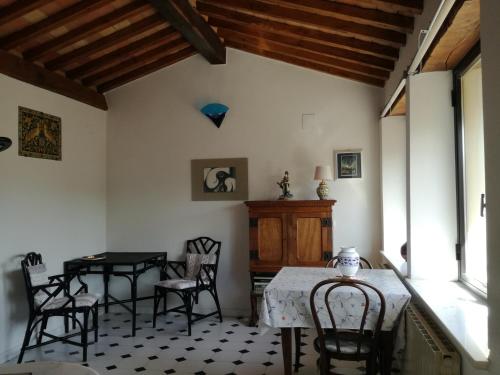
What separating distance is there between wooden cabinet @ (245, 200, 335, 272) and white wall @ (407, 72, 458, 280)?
160cm

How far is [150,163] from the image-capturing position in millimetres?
5621

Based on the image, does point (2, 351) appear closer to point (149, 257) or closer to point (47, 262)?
point (47, 262)

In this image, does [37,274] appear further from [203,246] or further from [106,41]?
[106,41]

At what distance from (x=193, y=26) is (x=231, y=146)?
1657 mm

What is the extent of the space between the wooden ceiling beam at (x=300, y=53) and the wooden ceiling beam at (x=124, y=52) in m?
0.64

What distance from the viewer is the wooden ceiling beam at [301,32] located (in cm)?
402

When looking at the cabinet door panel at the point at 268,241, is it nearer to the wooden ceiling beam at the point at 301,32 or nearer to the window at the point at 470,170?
the wooden ceiling beam at the point at 301,32

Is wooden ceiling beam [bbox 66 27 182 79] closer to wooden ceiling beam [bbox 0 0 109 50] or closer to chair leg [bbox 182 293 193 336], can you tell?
wooden ceiling beam [bbox 0 0 109 50]

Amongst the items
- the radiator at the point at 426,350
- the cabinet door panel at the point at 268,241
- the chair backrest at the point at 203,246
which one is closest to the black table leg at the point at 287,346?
the radiator at the point at 426,350

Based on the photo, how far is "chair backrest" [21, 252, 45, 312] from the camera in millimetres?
3928

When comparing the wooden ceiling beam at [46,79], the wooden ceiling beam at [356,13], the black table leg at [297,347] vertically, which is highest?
the wooden ceiling beam at [356,13]

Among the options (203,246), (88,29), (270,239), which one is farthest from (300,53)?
(203,246)

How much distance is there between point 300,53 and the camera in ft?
16.1

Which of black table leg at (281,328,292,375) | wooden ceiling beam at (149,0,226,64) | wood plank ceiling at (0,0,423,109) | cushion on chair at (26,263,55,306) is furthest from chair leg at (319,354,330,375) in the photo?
wooden ceiling beam at (149,0,226,64)
